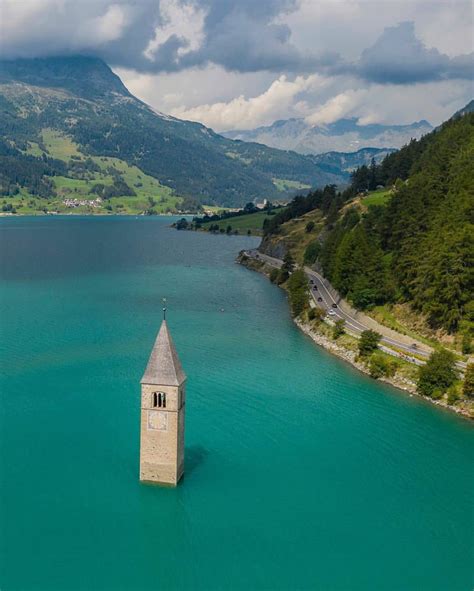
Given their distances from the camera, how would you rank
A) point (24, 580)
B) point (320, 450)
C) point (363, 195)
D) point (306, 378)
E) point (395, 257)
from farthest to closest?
point (363, 195)
point (395, 257)
point (306, 378)
point (320, 450)
point (24, 580)

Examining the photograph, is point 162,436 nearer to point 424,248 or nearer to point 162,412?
point 162,412

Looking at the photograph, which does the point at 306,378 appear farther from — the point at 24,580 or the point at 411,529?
the point at 24,580

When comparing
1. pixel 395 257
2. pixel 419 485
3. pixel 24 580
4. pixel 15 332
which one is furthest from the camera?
pixel 395 257

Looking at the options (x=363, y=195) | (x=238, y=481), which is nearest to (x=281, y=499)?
(x=238, y=481)

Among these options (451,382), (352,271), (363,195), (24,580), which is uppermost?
(363,195)

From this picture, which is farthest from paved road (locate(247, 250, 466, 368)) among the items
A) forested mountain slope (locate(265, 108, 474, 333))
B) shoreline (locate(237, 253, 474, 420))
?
shoreline (locate(237, 253, 474, 420))

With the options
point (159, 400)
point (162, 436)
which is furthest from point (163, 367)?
point (162, 436)
